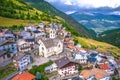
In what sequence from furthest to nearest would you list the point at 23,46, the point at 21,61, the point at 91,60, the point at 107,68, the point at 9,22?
1. the point at 9,22
2. the point at 91,60
3. the point at 23,46
4. the point at 107,68
5. the point at 21,61

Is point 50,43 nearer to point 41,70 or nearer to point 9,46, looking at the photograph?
point 9,46

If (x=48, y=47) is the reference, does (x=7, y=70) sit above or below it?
below

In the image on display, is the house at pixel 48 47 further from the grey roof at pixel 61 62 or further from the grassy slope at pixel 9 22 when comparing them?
the grassy slope at pixel 9 22

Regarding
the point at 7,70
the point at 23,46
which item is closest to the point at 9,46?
the point at 23,46

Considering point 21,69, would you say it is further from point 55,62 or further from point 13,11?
point 13,11

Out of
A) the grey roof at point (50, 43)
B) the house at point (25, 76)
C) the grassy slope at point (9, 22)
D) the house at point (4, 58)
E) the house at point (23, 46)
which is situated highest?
the grassy slope at point (9, 22)

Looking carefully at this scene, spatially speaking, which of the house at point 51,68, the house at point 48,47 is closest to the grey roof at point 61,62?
the house at point 51,68
